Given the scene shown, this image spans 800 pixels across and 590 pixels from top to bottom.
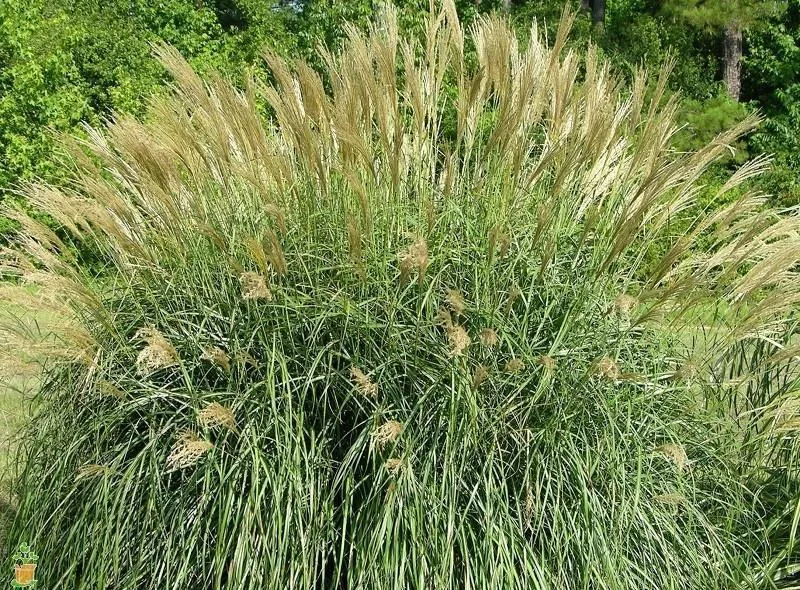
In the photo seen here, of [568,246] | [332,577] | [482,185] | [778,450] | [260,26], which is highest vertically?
[482,185]

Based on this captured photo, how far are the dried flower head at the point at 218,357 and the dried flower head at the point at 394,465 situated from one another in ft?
1.93

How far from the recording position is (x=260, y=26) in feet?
59.0

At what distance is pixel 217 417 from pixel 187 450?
13 centimetres

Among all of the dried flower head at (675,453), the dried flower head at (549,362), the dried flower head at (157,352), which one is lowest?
the dried flower head at (675,453)

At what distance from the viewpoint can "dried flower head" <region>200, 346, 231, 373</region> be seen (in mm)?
2881

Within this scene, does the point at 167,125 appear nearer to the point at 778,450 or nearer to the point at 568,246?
the point at 568,246

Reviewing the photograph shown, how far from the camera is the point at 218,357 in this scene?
291cm

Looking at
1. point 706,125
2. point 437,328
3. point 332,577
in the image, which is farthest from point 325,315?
point 706,125

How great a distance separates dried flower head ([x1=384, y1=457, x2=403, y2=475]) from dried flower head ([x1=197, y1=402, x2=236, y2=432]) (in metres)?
0.47

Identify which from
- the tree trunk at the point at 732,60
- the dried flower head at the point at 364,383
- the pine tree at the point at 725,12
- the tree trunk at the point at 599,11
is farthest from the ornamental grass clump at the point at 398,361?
the tree trunk at the point at 599,11

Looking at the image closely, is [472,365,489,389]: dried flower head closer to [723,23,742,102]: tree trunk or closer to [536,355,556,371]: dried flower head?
[536,355,556,371]: dried flower head

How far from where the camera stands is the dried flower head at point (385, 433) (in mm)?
2650

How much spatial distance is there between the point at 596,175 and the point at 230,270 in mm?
1442

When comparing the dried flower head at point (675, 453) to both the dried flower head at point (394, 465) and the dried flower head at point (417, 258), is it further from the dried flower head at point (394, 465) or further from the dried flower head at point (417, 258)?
the dried flower head at point (417, 258)
